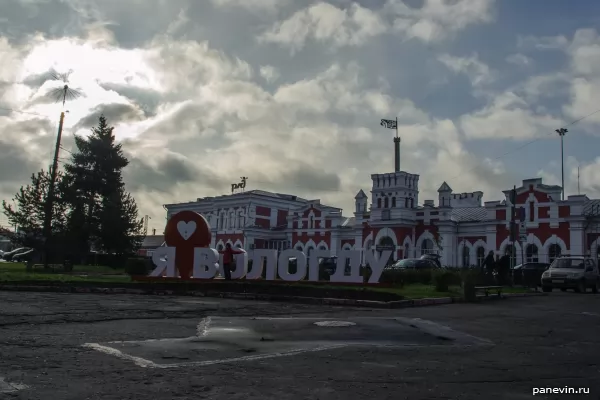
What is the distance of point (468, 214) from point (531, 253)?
355 inches

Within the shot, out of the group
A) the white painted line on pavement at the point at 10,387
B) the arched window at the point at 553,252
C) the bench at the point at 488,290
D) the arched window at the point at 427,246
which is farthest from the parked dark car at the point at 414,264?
the white painted line on pavement at the point at 10,387

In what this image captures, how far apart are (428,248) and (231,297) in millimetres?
38178

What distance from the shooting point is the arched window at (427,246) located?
176 feet

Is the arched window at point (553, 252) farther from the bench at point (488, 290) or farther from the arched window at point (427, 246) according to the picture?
the bench at point (488, 290)

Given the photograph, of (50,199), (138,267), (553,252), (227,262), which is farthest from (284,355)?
(553,252)

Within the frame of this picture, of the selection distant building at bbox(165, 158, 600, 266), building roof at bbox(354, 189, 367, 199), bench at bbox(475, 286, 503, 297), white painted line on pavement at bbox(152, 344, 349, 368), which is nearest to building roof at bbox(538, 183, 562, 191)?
distant building at bbox(165, 158, 600, 266)

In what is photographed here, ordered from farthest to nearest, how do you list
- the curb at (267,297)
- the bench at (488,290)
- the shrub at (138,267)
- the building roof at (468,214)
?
the building roof at (468,214) < the shrub at (138,267) < the bench at (488,290) < the curb at (267,297)

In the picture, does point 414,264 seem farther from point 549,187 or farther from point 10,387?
point 10,387

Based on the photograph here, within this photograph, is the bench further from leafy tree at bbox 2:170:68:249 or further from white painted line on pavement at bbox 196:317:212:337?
leafy tree at bbox 2:170:68:249

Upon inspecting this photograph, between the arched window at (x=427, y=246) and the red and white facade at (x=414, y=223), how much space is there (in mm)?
95

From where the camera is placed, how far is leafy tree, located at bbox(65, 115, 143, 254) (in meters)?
50.2

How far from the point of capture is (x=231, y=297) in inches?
727

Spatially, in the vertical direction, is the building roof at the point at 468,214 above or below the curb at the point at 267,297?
above

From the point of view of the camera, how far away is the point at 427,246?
53.9 meters
